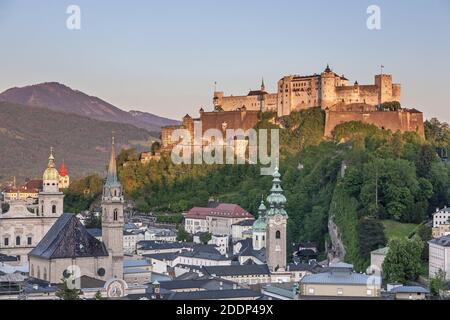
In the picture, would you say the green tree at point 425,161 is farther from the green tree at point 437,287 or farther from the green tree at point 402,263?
the green tree at point 437,287

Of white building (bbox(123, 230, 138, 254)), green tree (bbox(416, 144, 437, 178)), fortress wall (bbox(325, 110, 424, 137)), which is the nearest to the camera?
green tree (bbox(416, 144, 437, 178))

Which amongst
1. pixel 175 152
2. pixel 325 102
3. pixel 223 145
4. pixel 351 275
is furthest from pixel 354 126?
pixel 351 275

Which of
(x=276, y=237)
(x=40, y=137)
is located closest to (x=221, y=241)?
(x=40, y=137)

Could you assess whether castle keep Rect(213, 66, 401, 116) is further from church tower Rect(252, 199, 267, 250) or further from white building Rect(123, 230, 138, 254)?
church tower Rect(252, 199, 267, 250)

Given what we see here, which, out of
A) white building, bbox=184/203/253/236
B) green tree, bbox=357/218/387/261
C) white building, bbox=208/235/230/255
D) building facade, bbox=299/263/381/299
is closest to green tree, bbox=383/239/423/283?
building facade, bbox=299/263/381/299

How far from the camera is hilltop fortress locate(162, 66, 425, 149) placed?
37.4 m

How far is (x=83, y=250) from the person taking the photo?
64.4ft

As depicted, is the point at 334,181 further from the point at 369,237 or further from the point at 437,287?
the point at 437,287

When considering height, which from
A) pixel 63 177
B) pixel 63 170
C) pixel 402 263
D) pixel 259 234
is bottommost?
pixel 402 263

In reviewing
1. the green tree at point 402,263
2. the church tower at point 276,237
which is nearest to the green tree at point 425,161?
the church tower at point 276,237

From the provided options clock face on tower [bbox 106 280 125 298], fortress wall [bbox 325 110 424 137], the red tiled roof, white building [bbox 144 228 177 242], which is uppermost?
fortress wall [bbox 325 110 424 137]

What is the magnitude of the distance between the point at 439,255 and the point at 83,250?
7.58 meters

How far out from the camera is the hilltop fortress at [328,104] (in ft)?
123

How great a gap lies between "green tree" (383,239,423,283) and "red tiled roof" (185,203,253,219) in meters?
14.1
